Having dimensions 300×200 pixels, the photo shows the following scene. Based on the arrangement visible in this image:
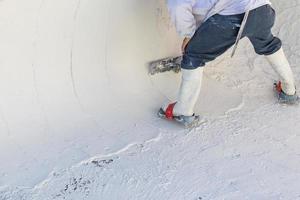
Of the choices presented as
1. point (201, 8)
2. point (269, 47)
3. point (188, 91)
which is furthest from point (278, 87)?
point (201, 8)

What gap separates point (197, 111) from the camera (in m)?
2.21

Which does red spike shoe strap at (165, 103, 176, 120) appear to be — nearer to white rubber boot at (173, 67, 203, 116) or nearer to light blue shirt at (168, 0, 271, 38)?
white rubber boot at (173, 67, 203, 116)

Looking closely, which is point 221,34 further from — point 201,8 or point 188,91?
point 188,91

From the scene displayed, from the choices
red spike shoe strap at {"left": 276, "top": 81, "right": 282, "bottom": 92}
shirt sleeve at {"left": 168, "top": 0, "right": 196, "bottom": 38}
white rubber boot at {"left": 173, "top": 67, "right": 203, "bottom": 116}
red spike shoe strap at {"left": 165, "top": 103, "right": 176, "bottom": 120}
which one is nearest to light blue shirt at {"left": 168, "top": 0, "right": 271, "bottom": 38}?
shirt sleeve at {"left": 168, "top": 0, "right": 196, "bottom": 38}

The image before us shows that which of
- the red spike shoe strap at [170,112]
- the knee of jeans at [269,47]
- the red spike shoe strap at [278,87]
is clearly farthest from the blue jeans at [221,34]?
the red spike shoe strap at [278,87]

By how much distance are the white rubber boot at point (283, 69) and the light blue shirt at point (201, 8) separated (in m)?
0.25

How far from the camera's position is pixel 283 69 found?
2158mm

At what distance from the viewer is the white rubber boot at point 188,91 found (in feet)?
6.65

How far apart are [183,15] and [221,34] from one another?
14cm

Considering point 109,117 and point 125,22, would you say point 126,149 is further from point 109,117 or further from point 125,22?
point 125,22

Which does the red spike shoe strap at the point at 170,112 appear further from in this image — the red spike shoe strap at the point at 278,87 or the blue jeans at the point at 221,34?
the red spike shoe strap at the point at 278,87

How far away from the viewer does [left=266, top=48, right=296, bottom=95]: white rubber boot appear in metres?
2.12

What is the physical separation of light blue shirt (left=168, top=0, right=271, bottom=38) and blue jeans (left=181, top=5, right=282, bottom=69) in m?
0.02

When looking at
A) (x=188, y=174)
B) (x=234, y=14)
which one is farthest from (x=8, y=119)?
(x=234, y=14)
